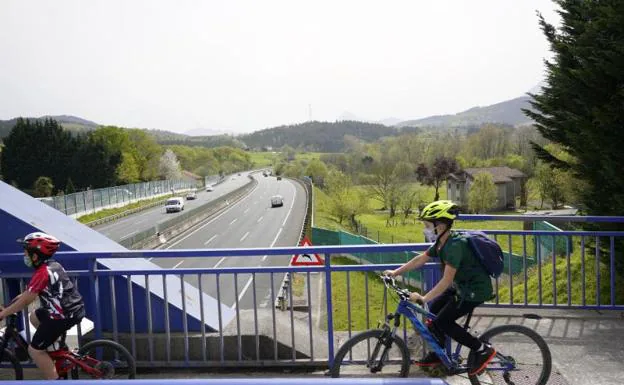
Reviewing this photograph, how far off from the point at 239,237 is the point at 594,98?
4626cm

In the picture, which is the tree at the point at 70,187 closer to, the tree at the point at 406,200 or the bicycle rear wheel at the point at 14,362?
the tree at the point at 406,200

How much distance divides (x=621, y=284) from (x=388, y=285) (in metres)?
5.70

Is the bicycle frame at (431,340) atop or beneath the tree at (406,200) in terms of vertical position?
atop

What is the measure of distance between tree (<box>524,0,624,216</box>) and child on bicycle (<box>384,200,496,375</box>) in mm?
4918

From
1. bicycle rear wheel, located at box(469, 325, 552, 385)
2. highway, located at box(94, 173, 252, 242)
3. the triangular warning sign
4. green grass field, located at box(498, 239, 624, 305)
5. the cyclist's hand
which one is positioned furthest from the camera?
highway, located at box(94, 173, 252, 242)

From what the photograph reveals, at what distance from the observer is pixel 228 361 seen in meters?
5.51

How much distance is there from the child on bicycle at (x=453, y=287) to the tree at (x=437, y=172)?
10120cm

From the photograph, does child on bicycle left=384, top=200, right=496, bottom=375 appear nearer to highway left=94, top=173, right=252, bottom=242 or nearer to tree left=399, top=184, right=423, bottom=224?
highway left=94, top=173, right=252, bottom=242

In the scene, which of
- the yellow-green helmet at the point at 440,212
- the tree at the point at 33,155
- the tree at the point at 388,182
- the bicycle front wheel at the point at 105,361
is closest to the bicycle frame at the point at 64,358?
the bicycle front wheel at the point at 105,361

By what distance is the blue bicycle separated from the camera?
4.65 meters

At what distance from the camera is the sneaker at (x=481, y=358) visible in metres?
4.62

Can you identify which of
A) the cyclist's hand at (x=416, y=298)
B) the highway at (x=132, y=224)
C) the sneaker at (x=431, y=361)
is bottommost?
the highway at (x=132, y=224)

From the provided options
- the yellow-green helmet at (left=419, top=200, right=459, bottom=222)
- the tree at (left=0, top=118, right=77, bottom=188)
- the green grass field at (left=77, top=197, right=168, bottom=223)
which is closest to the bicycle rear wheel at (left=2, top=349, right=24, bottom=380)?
the yellow-green helmet at (left=419, top=200, right=459, bottom=222)

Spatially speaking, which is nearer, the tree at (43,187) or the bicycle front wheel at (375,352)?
the bicycle front wheel at (375,352)
